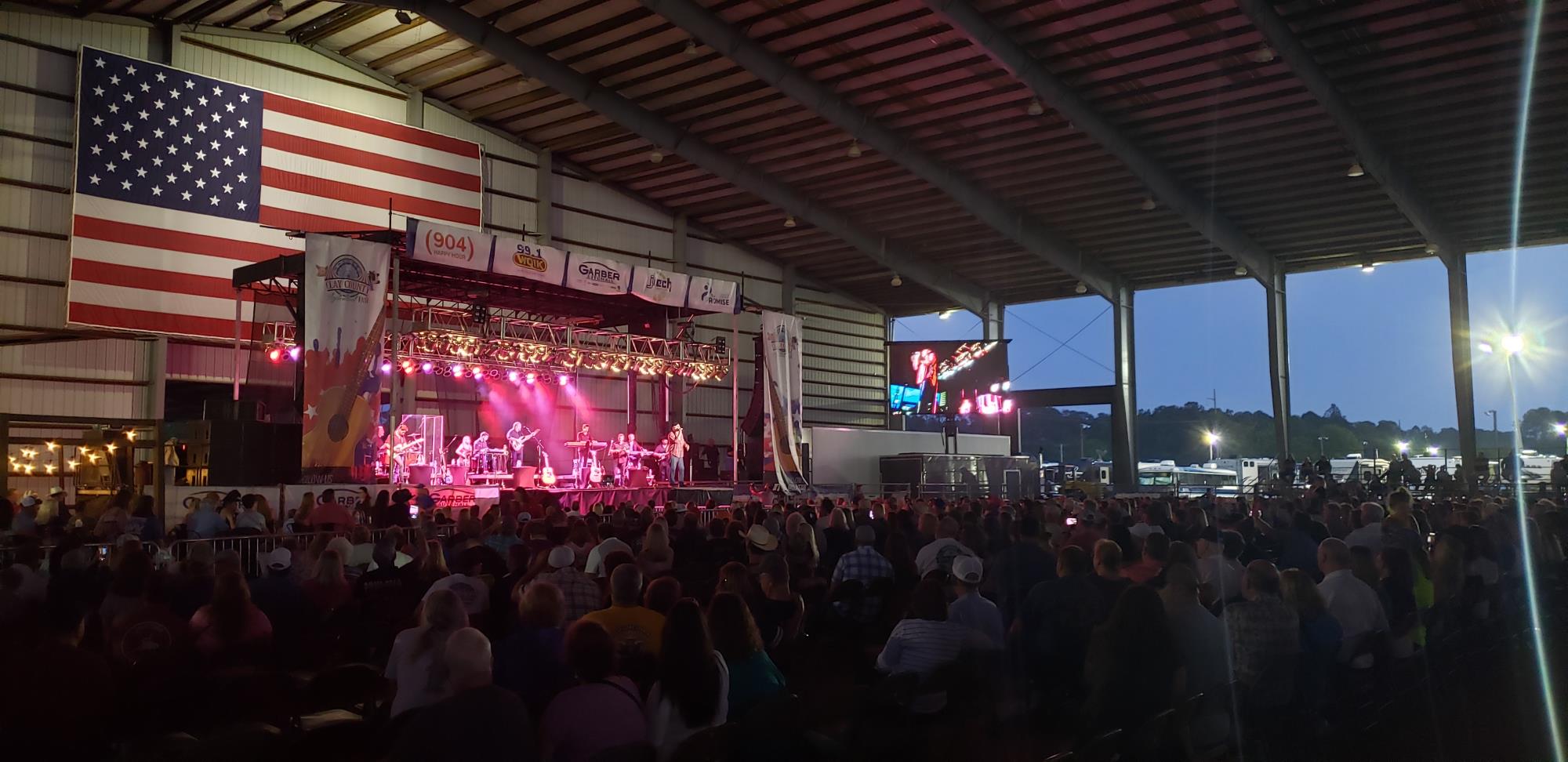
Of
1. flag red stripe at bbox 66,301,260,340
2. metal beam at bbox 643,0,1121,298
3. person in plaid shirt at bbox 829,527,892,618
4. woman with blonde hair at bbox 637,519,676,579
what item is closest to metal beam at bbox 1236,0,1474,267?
metal beam at bbox 643,0,1121,298

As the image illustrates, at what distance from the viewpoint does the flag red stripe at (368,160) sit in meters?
18.8

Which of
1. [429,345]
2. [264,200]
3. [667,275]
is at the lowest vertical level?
[429,345]

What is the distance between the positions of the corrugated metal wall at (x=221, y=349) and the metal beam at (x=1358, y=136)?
43.6ft

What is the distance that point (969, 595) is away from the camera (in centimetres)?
491

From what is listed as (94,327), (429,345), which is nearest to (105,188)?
(94,327)

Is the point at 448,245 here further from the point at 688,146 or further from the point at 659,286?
the point at 688,146

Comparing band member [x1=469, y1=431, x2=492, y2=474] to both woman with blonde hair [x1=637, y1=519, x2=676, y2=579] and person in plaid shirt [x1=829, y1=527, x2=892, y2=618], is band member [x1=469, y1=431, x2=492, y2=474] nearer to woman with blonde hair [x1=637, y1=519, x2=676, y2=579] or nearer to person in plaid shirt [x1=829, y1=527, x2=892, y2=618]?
woman with blonde hair [x1=637, y1=519, x2=676, y2=579]

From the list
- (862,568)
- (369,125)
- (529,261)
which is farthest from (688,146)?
(862,568)

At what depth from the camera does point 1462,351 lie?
2309 centimetres

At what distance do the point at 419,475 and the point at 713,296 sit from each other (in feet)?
19.7

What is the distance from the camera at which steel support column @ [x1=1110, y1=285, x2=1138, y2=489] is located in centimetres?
2639

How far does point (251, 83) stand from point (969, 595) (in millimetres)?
18217

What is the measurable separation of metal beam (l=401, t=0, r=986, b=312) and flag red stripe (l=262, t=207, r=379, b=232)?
396 cm

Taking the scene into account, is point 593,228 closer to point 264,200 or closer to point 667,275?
point 667,275
